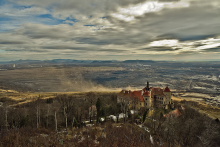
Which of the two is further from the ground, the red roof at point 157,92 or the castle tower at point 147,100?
the red roof at point 157,92

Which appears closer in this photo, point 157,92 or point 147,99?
point 147,99

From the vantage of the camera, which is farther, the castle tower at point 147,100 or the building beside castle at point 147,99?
the castle tower at point 147,100

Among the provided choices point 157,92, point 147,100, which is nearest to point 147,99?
point 147,100

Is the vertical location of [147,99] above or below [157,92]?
below

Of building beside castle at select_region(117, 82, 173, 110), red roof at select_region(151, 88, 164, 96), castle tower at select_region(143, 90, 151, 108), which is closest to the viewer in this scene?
building beside castle at select_region(117, 82, 173, 110)

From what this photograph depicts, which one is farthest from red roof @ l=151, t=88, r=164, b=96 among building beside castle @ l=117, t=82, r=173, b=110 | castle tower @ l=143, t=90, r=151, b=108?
castle tower @ l=143, t=90, r=151, b=108

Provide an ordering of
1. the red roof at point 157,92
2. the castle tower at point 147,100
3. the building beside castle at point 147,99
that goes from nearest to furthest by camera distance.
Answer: the building beside castle at point 147,99, the castle tower at point 147,100, the red roof at point 157,92

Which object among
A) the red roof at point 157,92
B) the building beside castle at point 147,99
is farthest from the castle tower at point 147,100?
the red roof at point 157,92

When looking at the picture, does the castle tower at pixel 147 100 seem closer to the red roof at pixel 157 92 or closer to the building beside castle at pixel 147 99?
the building beside castle at pixel 147 99

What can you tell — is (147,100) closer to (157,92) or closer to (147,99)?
(147,99)

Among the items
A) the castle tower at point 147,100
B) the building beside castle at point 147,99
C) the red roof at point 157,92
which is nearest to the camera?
the building beside castle at point 147,99

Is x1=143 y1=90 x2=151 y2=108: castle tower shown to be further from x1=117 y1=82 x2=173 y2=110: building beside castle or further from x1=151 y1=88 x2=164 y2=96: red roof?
x1=151 y1=88 x2=164 y2=96: red roof

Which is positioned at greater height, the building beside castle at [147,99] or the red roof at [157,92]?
the red roof at [157,92]
